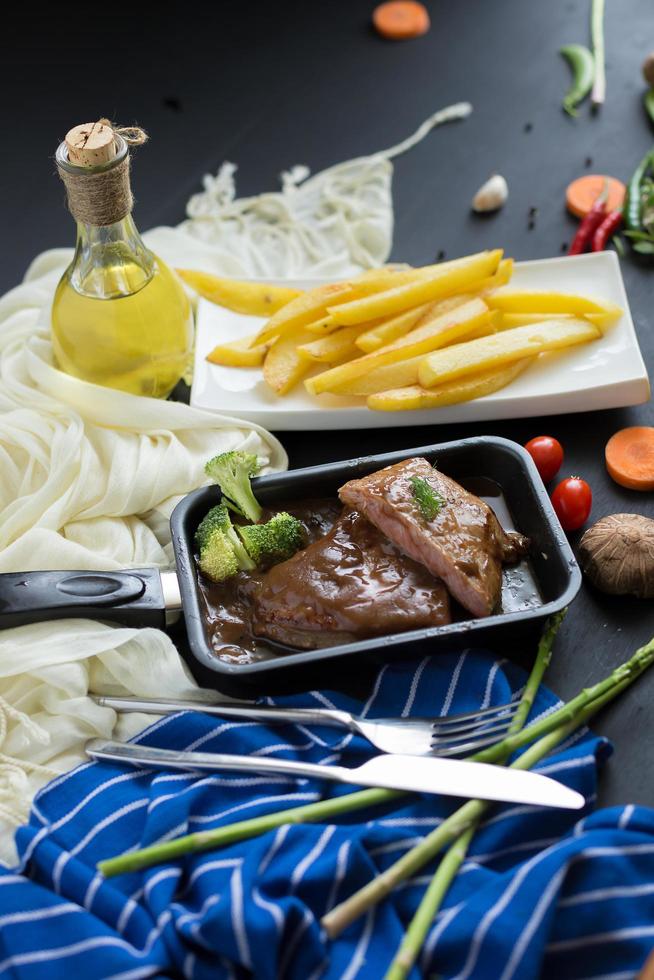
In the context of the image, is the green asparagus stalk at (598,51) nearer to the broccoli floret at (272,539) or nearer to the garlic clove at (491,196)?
the garlic clove at (491,196)

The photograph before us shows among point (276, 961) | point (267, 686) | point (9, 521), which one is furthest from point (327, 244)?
point (276, 961)

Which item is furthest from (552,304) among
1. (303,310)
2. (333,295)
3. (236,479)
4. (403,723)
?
(403,723)

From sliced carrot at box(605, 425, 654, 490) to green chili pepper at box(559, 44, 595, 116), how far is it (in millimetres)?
2169

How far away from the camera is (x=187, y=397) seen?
4207mm

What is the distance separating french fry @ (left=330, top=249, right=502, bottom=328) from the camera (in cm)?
398

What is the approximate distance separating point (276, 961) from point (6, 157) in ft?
13.7

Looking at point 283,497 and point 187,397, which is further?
point 187,397

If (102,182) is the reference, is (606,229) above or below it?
below

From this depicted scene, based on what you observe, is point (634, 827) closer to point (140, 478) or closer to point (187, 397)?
point (140, 478)

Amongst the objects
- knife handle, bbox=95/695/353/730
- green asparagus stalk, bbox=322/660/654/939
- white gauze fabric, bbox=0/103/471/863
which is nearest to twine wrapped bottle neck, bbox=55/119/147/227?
white gauze fabric, bbox=0/103/471/863

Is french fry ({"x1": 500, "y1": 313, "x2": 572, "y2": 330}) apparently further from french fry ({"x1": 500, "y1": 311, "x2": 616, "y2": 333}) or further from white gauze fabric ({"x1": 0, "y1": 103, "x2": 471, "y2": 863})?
white gauze fabric ({"x1": 0, "y1": 103, "x2": 471, "y2": 863})

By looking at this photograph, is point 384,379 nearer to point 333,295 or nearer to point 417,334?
point 417,334

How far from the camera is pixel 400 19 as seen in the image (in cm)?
578

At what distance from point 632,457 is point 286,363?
1.30m
